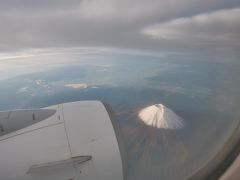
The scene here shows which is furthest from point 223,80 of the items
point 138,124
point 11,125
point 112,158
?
point 11,125

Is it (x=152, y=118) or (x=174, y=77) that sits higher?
(x=174, y=77)

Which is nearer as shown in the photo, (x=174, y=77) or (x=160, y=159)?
(x=160, y=159)

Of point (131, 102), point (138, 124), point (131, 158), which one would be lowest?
point (131, 158)

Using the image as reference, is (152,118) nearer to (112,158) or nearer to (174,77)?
(174,77)

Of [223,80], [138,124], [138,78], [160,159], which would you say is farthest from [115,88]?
[223,80]

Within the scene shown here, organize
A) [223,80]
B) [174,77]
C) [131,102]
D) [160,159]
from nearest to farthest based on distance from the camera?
[223,80]
[160,159]
[174,77]
[131,102]

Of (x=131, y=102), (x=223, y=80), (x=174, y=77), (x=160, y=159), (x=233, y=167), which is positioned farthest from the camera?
(x=131, y=102)
